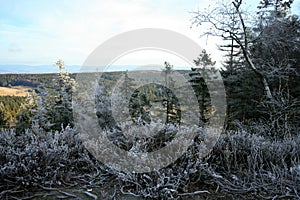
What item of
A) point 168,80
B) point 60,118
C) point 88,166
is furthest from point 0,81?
point 88,166

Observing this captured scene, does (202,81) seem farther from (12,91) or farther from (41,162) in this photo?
(12,91)

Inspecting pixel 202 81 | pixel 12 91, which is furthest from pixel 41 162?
pixel 12 91

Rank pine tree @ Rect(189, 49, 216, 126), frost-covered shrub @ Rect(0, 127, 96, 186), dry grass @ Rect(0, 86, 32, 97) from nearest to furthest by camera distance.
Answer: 1. frost-covered shrub @ Rect(0, 127, 96, 186)
2. pine tree @ Rect(189, 49, 216, 126)
3. dry grass @ Rect(0, 86, 32, 97)

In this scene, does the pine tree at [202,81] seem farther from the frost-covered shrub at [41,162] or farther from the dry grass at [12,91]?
the dry grass at [12,91]

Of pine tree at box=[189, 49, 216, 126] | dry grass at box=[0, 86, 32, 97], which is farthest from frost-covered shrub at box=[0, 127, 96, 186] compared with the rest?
dry grass at box=[0, 86, 32, 97]

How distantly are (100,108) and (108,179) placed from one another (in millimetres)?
8004

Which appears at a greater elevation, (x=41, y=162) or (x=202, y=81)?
(x=202, y=81)

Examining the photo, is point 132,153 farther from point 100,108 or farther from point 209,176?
point 100,108

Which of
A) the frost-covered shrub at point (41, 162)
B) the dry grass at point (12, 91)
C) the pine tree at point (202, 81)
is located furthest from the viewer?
the dry grass at point (12, 91)

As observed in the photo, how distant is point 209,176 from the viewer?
1.94 meters

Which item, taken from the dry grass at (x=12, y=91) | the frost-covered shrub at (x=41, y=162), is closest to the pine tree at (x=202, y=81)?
the frost-covered shrub at (x=41, y=162)

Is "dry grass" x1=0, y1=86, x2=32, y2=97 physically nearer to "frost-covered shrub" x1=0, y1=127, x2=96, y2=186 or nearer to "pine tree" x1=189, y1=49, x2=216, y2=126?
"pine tree" x1=189, y1=49, x2=216, y2=126

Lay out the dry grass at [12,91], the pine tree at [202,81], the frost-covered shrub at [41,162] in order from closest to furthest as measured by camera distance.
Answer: the frost-covered shrub at [41,162], the pine tree at [202,81], the dry grass at [12,91]

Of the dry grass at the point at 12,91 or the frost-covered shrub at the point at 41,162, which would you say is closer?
the frost-covered shrub at the point at 41,162
